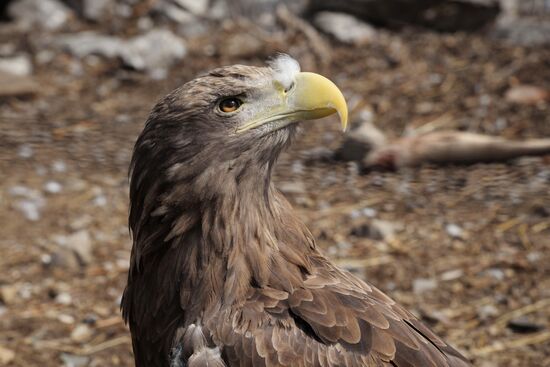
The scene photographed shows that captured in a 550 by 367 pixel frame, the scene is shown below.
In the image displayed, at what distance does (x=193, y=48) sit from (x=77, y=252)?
148 inches

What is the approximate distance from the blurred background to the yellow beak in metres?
0.50

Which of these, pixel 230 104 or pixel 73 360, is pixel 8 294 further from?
pixel 230 104

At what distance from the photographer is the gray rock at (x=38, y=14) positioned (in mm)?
9156

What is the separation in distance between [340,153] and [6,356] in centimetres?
280

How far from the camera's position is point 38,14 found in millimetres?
9227

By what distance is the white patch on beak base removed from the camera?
10.2 feet

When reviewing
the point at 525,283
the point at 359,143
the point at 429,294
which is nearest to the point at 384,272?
the point at 429,294

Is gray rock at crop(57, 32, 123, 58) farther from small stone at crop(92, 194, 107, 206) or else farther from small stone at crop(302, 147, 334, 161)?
small stone at crop(92, 194, 107, 206)

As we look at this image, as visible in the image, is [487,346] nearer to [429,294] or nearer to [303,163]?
[429,294]

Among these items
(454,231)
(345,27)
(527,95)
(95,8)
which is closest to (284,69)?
(454,231)

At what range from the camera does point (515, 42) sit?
337 inches

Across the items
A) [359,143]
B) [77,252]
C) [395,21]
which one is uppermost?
[395,21]

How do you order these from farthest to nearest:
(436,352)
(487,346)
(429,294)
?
(429,294) < (487,346) < (436,352)

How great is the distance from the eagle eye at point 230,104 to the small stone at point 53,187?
Answer: 127 inches
